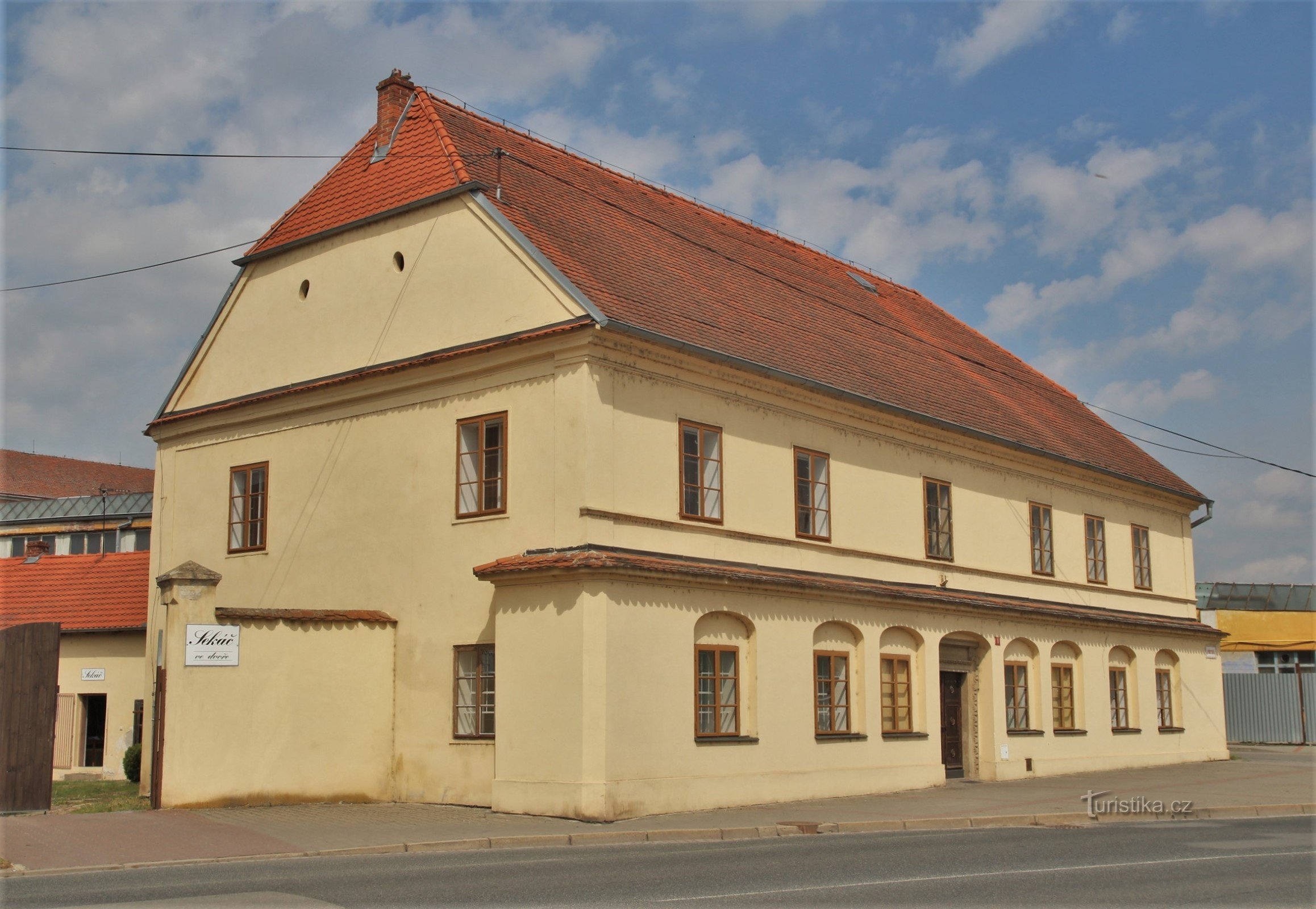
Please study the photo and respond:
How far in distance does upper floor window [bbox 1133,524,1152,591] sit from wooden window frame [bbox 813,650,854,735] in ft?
41.8

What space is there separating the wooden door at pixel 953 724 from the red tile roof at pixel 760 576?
155 cm

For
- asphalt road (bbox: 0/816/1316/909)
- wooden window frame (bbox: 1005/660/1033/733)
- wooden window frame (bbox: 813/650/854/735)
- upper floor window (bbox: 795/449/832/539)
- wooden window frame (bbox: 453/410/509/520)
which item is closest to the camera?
asphalt road (bbox: 0/816/1316/909)

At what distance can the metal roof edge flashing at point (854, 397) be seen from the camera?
19.4 metres

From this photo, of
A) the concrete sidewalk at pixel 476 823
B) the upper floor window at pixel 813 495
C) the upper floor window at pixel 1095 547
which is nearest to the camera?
the concrete sidewalk at pixel 476 823

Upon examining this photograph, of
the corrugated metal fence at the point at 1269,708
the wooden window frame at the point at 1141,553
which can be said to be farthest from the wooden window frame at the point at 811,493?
the corrugated metal fence at the point at 1269,708

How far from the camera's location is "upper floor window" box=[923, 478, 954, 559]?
25.4 m

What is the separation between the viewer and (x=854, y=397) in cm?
2322

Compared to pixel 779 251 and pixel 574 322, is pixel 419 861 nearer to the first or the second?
pixel 574 322

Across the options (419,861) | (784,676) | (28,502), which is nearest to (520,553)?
(784,676)

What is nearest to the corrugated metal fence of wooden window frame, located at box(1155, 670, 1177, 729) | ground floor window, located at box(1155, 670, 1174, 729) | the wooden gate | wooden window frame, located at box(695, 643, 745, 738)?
wooden window frame, located at box(1155, 670, 1177, 729)

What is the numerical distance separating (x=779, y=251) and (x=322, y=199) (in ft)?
36.1

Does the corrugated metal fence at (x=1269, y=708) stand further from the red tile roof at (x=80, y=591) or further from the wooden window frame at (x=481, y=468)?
the red tile roof at (x=80, y=591)

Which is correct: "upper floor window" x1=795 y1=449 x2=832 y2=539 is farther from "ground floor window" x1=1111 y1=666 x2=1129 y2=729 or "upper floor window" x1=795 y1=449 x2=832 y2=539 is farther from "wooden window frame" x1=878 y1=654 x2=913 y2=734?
"ground floor window" x1=1111 y1=666 x2=1129 y2=729

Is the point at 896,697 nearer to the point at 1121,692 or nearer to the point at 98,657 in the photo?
the point at 1121,692
